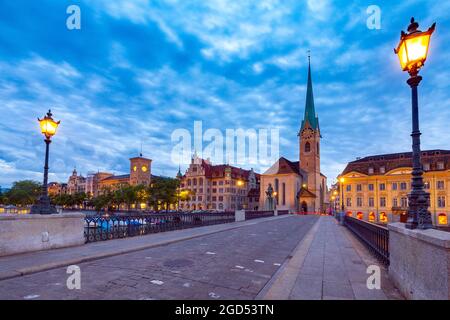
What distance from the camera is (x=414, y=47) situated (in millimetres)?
5574

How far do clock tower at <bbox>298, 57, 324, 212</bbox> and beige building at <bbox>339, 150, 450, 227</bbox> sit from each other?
13.7 metres

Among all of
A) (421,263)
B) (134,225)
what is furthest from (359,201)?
(421,263)

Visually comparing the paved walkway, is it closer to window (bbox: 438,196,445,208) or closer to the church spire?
window (bbox: 438,196,445,208)

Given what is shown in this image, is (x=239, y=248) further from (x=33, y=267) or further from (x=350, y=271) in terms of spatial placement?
(x=33, y=267)

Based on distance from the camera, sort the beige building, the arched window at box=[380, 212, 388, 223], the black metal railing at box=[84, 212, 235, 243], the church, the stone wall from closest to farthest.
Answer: the stone wall < the black metal railing at box=[84, 212, 235, 243] < the beige building < the arched window at box=[380, 212, 388, 223] < the church

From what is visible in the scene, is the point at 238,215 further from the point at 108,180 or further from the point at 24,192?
the point at 108,180

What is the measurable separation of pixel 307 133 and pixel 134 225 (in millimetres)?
77970

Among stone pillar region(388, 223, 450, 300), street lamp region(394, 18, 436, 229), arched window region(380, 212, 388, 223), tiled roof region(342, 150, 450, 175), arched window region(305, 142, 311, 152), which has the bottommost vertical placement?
arched window region(380, 212, 388, 223)

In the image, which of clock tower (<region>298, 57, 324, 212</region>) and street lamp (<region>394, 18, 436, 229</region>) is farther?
clock tower (<region>298, 57, 324, 212</region>)

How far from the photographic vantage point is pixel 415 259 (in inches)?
186

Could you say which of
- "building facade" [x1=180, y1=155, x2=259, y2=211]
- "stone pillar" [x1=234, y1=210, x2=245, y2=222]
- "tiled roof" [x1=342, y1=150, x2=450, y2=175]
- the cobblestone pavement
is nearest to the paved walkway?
the cobblestone pavement

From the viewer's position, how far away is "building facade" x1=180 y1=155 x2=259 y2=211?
289ft
